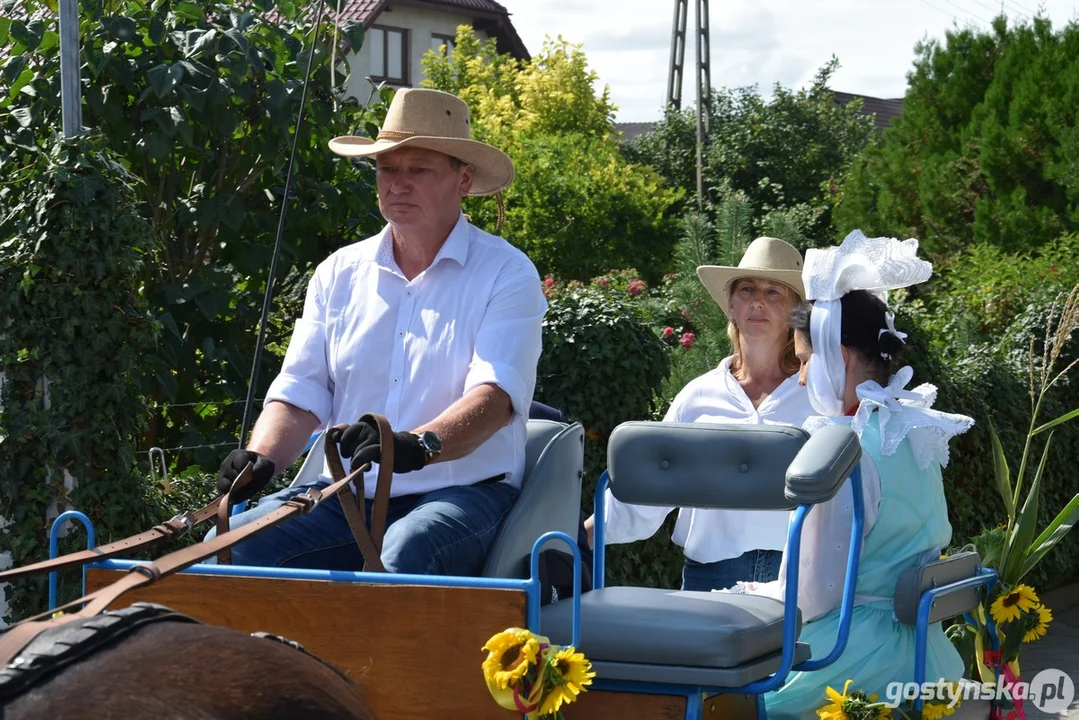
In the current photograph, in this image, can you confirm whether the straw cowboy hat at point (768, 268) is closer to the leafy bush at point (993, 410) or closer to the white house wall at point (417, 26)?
the leafy bush at point (993, 410)

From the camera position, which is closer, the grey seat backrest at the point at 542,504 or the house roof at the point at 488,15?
the grey seat backrest at the point at 542,504

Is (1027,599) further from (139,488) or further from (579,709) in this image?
(139,488)

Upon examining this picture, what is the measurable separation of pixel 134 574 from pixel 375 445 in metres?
0.79

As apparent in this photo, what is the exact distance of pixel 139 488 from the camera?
13.1 ft

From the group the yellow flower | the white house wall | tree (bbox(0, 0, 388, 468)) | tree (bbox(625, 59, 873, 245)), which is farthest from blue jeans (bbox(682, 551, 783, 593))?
the white house wall

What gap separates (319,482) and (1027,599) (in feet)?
6.12

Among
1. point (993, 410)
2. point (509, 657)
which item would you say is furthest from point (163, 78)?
point (993, 410)

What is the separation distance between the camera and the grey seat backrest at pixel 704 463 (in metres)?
2.92

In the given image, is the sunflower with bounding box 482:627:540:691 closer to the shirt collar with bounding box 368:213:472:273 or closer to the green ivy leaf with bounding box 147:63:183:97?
the shirt collar with bounding box 368:213:472:273

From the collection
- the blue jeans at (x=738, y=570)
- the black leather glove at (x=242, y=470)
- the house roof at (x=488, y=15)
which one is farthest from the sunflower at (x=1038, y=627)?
the house roof at (x=488, y=15)

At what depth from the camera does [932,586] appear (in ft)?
9.62

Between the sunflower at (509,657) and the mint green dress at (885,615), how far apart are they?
934 mm

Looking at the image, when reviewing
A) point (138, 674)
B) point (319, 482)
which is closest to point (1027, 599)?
point (319, 482)

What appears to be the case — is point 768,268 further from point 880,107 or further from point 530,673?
point 880,107
